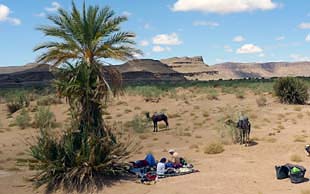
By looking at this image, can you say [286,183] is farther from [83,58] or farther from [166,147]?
[166,147]

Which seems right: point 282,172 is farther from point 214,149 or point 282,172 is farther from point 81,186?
point 81,186

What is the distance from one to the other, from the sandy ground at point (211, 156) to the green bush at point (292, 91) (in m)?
1.39

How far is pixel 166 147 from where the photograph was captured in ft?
72.6

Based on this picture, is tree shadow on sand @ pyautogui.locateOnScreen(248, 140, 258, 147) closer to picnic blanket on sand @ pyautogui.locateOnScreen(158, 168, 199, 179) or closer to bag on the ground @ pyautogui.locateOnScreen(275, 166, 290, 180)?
picnic blanket on sand @ pyautogui.locateOnScreen(158, 168, 199, 179)

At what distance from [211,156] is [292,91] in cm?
2287

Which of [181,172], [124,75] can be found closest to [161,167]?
[181,172]

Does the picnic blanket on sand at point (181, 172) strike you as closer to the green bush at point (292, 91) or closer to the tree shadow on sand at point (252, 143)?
the tree shadow on sand at point (252, 143)

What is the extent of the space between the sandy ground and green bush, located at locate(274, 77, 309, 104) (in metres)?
1.39

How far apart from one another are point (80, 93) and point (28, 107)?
101 feet

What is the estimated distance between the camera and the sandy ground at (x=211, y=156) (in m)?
13.4

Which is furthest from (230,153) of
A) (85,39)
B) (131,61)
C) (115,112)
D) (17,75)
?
(17,75)

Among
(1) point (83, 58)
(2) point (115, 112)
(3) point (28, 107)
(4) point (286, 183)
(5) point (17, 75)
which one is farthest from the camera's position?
(5) point (17, 75)

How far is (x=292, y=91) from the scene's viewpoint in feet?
128

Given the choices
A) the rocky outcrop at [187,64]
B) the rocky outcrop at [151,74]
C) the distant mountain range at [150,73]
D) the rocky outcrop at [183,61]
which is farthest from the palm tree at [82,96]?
the rocky outcrop at [183,61]
